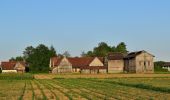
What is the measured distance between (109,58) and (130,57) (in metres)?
10.1

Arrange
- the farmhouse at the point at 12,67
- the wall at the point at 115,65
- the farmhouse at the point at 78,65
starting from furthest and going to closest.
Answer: the farmhouse at the point at 12,67
the farmhouse at the point at 78,65
the wall at the point at 115,65

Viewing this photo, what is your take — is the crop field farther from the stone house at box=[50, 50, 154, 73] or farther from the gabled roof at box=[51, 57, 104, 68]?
the gabled roof at box=[51, 57, 104, 68]

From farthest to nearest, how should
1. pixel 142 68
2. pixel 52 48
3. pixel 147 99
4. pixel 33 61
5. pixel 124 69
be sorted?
1. pixel 52 48
2. pixel 33 61
3. pixel 124 69
4. pixel 142 68
5. pixel 147 99

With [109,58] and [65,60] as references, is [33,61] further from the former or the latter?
[109,58]

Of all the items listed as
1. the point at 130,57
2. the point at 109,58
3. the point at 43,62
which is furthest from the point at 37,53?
the point at 130,57

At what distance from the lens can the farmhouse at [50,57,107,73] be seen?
136 meters

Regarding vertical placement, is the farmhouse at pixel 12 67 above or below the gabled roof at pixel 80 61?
below

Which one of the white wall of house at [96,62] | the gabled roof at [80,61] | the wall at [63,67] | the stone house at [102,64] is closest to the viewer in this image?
the stone house at [102,64]

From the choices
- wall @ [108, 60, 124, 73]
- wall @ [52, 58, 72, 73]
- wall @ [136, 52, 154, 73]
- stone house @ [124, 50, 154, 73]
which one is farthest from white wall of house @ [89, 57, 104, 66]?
wall @ [136, 52, 154, 73]

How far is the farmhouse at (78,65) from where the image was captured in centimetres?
13575

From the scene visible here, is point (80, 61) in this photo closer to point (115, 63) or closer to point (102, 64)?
point (102, 64)

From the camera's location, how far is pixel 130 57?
127 meters

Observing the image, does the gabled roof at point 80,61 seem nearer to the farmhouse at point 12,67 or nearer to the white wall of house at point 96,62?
the white wall of house at point 96,62

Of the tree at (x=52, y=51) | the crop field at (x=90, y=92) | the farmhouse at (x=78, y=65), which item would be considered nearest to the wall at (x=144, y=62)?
the farmhouse at (x=78, y=65)
